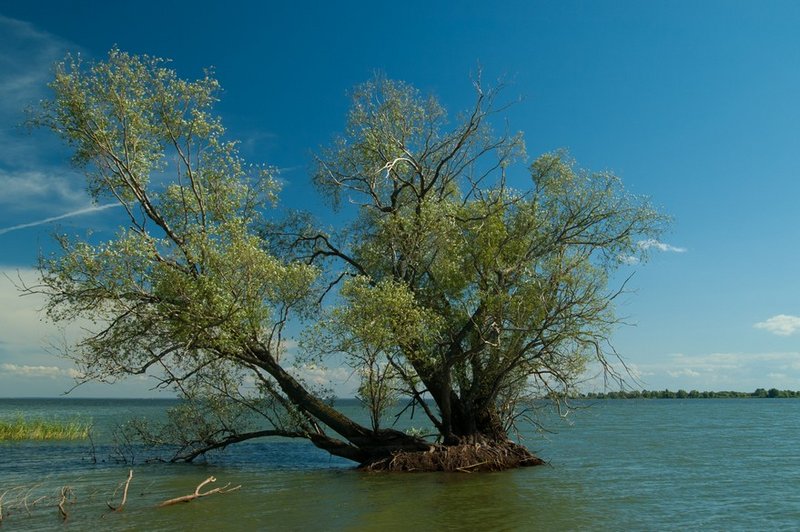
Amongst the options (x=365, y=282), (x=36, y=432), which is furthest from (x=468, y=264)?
(x=36, y=432)

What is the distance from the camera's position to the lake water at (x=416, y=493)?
52.7 feet

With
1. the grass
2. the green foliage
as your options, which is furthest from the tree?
the grass

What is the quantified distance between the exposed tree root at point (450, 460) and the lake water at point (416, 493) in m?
0.79

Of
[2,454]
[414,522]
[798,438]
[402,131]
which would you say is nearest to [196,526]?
[414,522]

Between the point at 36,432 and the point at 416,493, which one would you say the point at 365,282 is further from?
the point at 36,432

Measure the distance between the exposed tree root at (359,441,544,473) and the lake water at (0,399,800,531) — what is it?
786 mm

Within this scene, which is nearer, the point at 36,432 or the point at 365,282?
the point at 365,282

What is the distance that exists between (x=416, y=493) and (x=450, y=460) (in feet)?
15.9

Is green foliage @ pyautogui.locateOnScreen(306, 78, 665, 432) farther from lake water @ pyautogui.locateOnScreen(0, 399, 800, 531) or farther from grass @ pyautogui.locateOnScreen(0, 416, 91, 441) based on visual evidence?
grass @ pyautogui.locateOnScreen(0, 416, 91, 441)

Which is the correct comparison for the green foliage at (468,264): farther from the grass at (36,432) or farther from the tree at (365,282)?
the grass at (36,432)

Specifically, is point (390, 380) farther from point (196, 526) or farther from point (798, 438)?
point (798, 438)

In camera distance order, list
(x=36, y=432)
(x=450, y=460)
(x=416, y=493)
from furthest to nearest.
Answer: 1. (x=36, y=432)
2. (x=450, y=460)
3. (x=416, y=493)

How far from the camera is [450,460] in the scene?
2433 centimetres

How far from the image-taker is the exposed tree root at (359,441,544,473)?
955 inches
